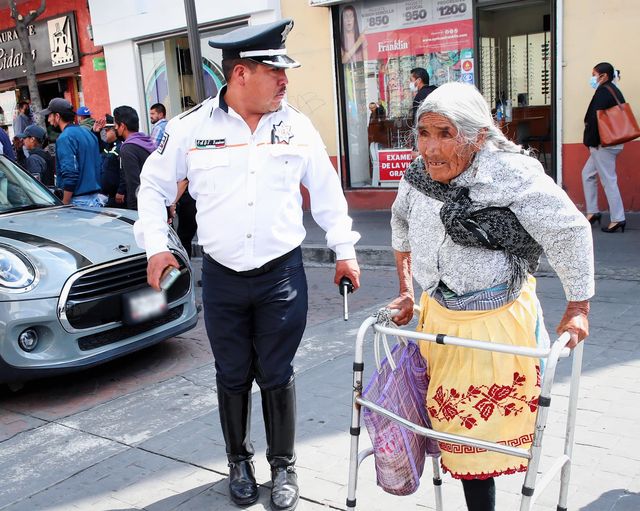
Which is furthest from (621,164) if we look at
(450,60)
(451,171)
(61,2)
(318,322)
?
(61,2)

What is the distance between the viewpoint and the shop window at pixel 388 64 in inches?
410

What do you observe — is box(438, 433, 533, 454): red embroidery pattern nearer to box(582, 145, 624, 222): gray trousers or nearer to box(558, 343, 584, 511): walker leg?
box(558, 343, 584, 511): walker leg

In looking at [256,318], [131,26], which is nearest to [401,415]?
[256,318]

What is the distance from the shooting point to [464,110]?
2375 millimetres

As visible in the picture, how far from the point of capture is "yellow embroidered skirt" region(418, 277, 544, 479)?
242cm

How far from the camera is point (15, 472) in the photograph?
3.77 metres

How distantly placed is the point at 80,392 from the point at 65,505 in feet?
5.35

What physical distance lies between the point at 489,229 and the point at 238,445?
5.31ft

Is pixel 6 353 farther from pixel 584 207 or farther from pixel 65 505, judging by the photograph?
pixel 584 207

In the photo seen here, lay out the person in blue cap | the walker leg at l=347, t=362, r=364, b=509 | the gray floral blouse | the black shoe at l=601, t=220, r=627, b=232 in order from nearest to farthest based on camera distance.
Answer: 1. the gray floral blouse
2. the walker leg at l=347, t=362, r=364, b=509
3. the black shoe at l=601, t=220, r=627, b=232
4. the person in blue cap

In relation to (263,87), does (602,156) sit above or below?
below

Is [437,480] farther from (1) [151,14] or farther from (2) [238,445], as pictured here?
(1) [151,14]

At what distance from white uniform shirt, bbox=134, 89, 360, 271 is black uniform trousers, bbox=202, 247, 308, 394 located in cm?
8

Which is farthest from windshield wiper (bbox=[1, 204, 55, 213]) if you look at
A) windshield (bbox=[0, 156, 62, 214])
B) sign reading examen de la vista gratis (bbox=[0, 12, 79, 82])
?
sign reading examen de la vista gratis (bbox=[0, 12, 79, 82])
